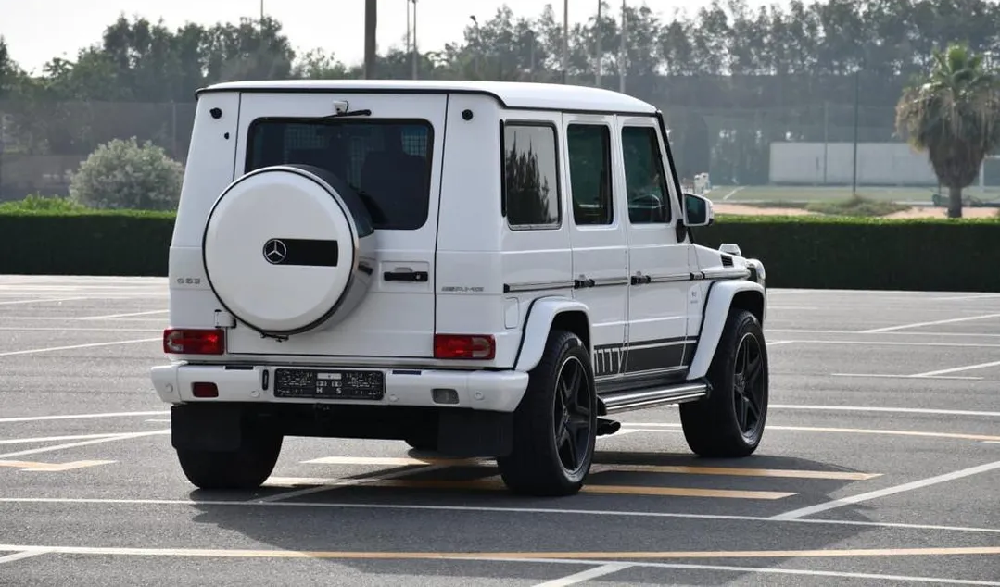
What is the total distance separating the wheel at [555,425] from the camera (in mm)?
10070

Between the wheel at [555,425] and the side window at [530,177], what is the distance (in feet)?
2.01

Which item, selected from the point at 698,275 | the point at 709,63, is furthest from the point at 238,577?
the point at 709,63

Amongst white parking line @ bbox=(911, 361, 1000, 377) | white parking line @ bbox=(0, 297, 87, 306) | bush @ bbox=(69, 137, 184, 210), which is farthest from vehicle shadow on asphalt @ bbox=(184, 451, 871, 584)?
bush @ bbox=(69, 137, 184, 210)

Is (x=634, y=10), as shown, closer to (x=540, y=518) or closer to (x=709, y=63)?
(x=709, y=63)

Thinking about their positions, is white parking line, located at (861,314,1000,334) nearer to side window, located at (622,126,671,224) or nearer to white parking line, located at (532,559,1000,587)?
side window, located at (622,126,671,224)

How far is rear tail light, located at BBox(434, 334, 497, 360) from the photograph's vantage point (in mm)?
9836

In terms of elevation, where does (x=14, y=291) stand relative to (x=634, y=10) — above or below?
below

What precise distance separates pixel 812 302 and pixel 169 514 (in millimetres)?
23803

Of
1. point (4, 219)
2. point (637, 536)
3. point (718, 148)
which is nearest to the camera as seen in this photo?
point (637, 536)

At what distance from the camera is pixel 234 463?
418 inches

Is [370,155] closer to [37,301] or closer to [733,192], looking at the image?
[37,301]

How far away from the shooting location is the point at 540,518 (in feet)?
31.4

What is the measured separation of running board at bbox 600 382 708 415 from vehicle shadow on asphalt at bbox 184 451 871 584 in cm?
40

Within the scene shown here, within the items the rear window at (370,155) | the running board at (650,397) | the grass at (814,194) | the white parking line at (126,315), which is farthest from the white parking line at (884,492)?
the grass at (814,194)
